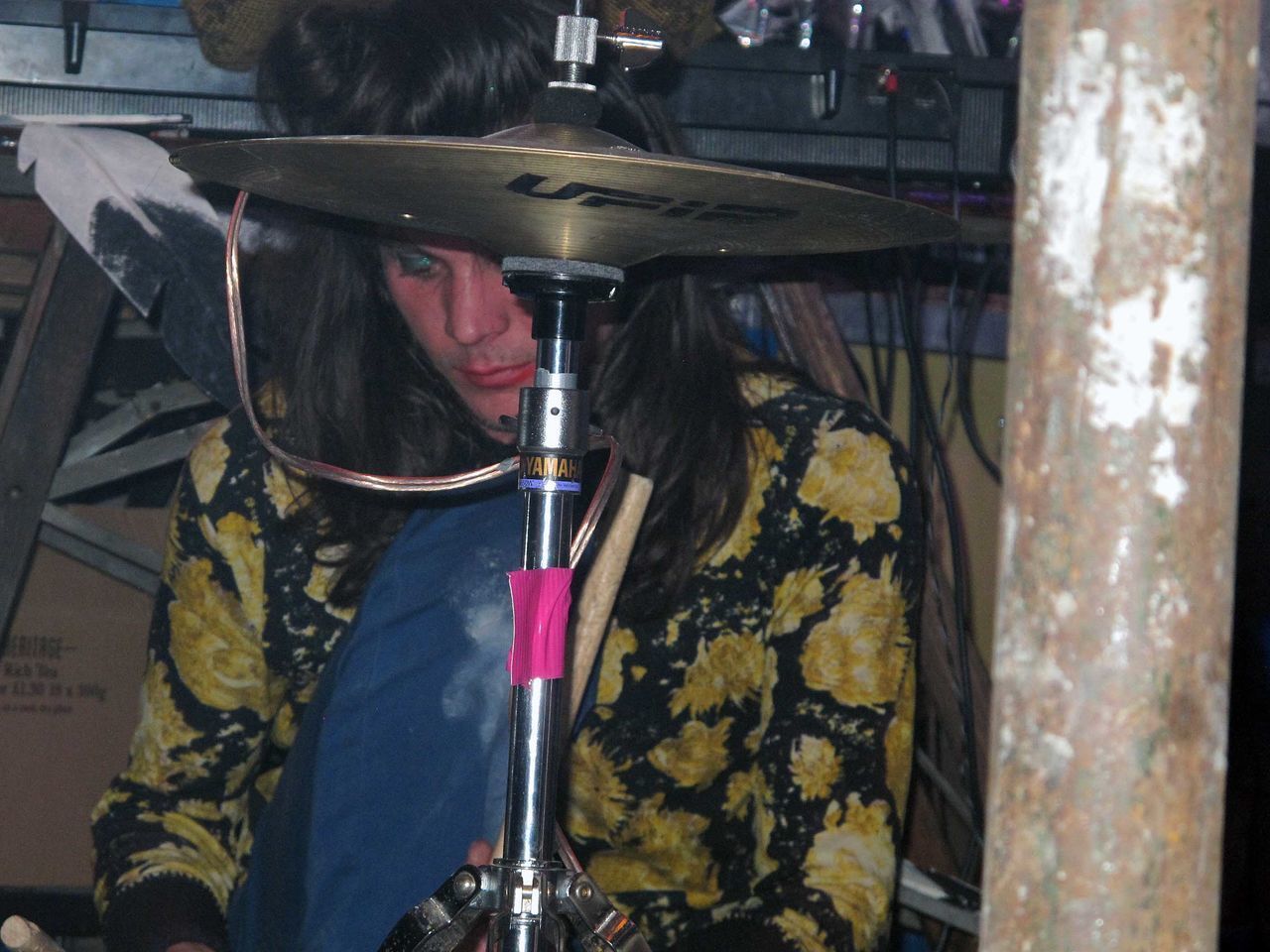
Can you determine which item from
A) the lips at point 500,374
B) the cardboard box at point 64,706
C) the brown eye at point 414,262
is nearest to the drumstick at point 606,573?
the lips at point 500,374

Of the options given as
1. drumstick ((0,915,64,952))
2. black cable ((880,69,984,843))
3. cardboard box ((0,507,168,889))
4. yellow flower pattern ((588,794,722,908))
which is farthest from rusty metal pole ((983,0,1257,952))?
cardboard box ((0,507,168,889))

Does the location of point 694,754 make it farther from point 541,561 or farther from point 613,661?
point 541,561

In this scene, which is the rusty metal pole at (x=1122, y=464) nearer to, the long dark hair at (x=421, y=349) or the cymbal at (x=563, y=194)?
the cymbal at (x=563, y=194)

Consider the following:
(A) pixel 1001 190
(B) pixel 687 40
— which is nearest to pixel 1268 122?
(A) pixel 1001 190

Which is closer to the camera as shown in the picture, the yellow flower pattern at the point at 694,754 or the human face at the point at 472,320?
the human face at the point at 472,320

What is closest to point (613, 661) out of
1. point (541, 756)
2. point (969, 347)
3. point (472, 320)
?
point (472, 320)

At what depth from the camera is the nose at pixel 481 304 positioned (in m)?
1.04

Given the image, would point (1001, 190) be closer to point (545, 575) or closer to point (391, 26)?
point (391, 26)

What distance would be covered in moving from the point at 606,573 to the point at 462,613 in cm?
19

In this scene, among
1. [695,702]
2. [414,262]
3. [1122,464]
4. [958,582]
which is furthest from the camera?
[958,582]

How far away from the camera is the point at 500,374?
1050 millimetres

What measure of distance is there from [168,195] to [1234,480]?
3.84 feet

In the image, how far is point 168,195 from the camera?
4.38ft

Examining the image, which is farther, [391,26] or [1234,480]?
[391,26]
